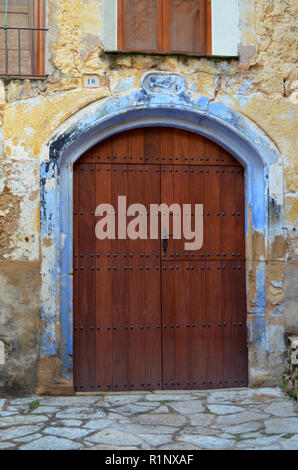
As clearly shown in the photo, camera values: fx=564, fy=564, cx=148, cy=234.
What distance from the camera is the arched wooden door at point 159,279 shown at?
5156mm

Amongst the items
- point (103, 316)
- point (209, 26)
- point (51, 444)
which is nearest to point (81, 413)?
point (51, 444)

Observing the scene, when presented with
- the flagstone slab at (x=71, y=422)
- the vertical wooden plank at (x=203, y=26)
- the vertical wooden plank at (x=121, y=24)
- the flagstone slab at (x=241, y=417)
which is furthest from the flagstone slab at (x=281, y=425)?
the vertical wooden plank at (x=121, y=24)

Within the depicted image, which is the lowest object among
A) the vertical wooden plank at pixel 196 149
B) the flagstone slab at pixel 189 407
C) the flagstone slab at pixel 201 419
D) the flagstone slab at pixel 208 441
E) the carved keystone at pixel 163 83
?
the flagstone slab at pixel 208 441

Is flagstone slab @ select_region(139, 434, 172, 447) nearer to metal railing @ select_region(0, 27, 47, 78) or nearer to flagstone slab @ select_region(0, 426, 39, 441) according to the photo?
flagstone slab @ select_region(0, 426, 39, 441)

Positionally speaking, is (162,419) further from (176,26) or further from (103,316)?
(176,26)

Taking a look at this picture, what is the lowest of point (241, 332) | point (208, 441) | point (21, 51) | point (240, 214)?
point (208, 441)

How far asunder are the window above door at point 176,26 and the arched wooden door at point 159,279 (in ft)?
2.66

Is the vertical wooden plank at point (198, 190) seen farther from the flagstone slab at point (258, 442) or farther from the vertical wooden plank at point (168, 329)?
the flagstone slab at point (258, 442)

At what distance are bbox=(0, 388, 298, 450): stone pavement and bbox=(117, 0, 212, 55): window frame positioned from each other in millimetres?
3138

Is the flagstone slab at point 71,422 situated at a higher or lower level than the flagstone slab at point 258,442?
higher

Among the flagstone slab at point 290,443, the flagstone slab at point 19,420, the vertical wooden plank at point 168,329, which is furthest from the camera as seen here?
the vertical wooden plank at point 168,329

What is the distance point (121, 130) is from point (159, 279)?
143cm

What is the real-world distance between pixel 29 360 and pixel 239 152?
2698 millimetres

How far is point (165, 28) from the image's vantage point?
5316mm
